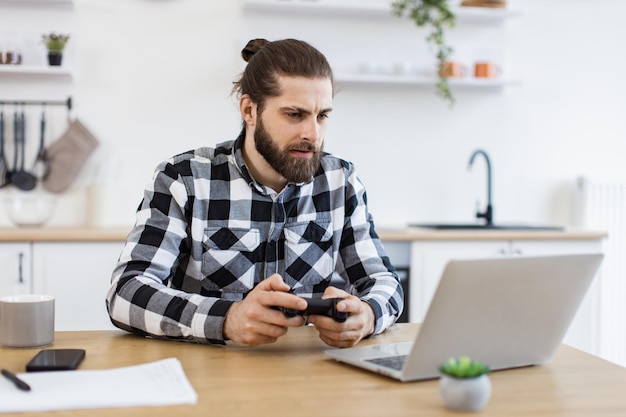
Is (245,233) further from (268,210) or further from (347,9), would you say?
(347,9)

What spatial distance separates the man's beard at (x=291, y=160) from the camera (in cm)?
184

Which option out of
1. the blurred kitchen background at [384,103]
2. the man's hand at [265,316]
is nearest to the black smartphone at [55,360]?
the man's hand at [265,316]

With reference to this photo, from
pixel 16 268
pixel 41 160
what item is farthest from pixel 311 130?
pixel 41 160

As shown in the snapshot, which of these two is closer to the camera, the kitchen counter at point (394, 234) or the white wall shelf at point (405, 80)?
the kitchen counter at point (394, 234)

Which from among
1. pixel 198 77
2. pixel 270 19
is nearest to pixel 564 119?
pixel 270 19

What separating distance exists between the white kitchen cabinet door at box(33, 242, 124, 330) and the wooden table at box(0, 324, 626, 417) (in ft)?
4.91

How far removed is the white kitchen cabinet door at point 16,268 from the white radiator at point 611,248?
2508mm

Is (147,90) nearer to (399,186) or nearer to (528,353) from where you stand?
(399,186)

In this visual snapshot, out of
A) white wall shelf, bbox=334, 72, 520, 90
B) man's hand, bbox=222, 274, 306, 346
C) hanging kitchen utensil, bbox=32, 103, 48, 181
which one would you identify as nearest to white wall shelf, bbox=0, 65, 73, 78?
hanging kitchen utensil, bbox=32, 103, 48, 181

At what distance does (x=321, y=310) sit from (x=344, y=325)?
57mm

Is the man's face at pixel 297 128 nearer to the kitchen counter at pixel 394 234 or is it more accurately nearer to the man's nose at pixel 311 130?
the man's nose at pixel 311 130

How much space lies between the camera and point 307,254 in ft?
6.19

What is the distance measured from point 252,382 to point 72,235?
1947 mm

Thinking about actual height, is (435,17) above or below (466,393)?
above
